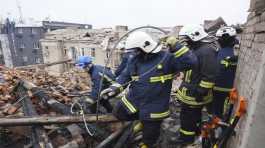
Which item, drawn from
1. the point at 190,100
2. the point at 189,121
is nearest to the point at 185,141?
the point at 189,121

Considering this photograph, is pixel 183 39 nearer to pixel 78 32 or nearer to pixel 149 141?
pixel 149 141

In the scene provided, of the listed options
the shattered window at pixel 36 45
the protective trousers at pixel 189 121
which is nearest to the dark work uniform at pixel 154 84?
the protective trousers at pixel 189 121

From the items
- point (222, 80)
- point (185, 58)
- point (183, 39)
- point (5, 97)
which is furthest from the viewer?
point (5, 97)

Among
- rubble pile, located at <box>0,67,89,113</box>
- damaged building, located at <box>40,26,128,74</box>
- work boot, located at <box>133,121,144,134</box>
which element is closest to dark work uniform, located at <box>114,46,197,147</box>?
work boot, located at <box>133,121,144,134</box>

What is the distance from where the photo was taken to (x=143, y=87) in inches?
135

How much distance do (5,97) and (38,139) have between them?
211 cm

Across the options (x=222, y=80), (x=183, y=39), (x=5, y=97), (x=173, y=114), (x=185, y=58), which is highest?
(x=183, y=39)

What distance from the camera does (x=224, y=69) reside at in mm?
4715

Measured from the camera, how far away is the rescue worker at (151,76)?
336 centimetres

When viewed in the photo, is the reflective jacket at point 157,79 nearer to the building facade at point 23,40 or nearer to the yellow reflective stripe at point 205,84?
the yellow reflective stripe at point 205,84

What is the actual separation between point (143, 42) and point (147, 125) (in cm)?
124

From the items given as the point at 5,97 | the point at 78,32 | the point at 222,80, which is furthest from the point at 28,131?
the point at 78,32

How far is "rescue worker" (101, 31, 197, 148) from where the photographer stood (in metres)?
3.36

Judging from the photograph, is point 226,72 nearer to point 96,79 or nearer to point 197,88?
point 197,88
